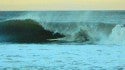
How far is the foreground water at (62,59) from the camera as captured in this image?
7180 millimetres

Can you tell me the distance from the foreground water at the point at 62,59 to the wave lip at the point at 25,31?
13.1 feet

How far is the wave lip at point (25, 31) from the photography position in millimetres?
13281

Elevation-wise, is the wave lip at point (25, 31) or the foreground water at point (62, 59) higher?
the foreground water at point (62, 59)

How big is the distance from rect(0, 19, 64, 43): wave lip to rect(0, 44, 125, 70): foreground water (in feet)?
13.1

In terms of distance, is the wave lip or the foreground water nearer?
the foreground water

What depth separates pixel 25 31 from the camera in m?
14.5

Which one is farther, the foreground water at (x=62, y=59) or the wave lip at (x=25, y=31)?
the wave lip at (x=25, y=31)

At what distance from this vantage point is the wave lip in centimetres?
1328

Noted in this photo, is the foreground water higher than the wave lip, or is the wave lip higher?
the foreground water

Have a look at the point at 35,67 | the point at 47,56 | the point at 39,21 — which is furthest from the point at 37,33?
the point at 35,67

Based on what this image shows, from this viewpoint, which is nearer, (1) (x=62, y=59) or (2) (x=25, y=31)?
(1) (x=62, y=59)

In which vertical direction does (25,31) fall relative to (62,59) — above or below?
below

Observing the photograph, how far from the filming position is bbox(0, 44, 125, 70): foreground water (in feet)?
23.6

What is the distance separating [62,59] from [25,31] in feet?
22.0
